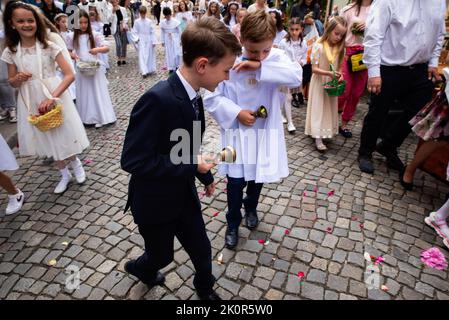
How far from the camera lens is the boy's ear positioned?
5.61 feet

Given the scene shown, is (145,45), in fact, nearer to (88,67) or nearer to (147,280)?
(88,67)

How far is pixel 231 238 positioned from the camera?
307cm

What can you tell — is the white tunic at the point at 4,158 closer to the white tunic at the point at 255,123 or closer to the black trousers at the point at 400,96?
the white tunic at the point at 255,123

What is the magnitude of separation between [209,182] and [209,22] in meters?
1.03

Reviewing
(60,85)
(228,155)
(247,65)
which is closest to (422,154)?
(247,65)

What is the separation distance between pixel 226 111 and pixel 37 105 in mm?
2498

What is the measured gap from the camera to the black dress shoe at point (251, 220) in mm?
3301

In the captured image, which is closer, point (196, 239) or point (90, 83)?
point (196, 239)

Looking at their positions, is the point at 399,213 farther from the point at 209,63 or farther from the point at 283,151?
the point at 209,63

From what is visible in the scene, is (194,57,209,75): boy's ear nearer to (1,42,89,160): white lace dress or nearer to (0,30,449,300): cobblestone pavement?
(0,30,449,300): cobblestone pavement

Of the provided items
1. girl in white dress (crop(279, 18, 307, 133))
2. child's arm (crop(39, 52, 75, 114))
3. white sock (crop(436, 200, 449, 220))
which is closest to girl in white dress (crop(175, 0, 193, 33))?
girl in white dress (crop(279, 18, 307, 133))

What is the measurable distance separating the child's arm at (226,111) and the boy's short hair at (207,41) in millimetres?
768

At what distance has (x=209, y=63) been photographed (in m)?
1.75

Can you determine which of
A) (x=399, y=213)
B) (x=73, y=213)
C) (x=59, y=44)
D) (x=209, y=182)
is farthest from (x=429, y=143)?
(x=59, y=44)
